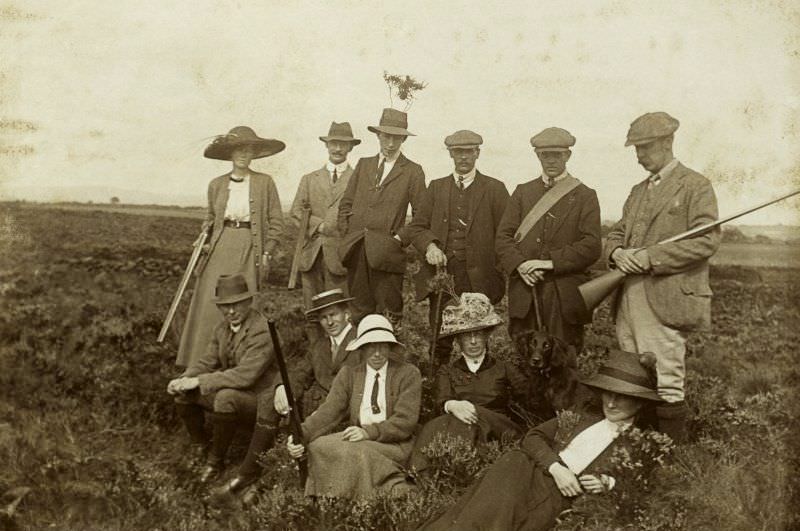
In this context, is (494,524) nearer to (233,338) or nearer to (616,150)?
(233,338)

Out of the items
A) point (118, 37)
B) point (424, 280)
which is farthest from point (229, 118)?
point (424, 280)

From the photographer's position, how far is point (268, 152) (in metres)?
7.53

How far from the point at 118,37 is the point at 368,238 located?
2.93m

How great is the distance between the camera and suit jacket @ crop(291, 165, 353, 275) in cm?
743

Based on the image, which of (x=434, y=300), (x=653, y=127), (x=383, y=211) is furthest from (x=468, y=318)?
(x=653, y=127)

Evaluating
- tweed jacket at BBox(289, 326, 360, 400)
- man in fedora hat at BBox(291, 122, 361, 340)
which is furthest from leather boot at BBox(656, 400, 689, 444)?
man in fedora hat at BBox(291, 122, 361, 340)

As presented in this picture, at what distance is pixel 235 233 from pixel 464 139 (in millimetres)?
2197

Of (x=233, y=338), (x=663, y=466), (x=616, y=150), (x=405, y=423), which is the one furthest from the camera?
(x=616, y=150)

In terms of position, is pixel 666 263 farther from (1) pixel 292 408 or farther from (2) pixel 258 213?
(2) pixel 258 213

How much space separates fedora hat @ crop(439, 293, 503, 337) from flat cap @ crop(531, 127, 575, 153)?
1.40 m

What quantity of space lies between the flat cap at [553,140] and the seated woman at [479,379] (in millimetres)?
1399

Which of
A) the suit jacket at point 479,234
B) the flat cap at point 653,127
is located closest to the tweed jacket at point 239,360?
the suit jacket at point 479,234

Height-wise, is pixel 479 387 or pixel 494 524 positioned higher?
pixel 479 387

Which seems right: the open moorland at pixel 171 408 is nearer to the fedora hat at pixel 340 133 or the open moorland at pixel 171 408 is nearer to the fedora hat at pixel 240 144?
the fedora hat at pixel 240 144
